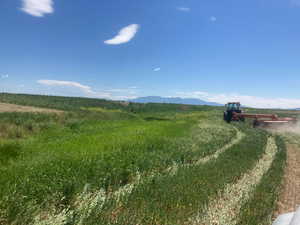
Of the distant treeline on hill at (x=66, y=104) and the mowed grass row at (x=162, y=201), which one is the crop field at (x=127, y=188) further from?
the distant treeline on hill at (x=66, y=104)

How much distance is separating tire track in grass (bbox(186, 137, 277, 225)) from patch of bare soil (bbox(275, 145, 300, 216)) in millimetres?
840

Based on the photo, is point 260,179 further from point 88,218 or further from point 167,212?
point 88,218

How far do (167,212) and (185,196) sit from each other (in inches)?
40.5

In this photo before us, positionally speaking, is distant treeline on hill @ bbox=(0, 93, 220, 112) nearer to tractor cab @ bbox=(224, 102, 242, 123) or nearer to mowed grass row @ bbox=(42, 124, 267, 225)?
tractor cab @ bbox=(224, 102, 242, 123)

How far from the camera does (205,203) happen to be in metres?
6.05

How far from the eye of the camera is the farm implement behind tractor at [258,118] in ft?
86.6

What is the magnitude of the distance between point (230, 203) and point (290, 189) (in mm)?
3143

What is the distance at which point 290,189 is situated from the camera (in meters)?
7.99

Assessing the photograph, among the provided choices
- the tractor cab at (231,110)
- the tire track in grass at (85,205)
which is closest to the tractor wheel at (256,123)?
the tractor cab at (231,110)

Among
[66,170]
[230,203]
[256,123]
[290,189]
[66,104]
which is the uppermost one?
[66,104]

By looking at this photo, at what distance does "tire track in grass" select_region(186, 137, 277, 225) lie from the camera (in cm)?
534

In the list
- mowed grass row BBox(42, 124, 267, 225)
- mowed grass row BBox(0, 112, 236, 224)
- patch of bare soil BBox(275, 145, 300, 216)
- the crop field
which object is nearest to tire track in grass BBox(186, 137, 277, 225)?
the crop field

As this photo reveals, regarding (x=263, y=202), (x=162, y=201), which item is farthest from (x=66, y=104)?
(x=263, y=202)

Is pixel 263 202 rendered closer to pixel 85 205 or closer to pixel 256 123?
pixel 85 205
